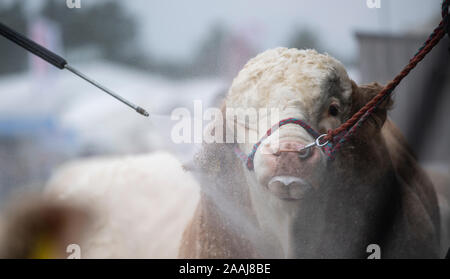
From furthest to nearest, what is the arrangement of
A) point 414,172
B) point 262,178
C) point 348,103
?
1. point 414,172
2. point 348,103
3. point 262,178

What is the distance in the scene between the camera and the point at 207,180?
0.94 metres

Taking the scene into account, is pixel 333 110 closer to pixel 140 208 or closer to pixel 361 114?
pixel 361 114

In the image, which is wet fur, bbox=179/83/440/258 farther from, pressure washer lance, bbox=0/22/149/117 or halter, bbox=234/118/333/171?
pressure washer lance, bbox=0/22/149/117

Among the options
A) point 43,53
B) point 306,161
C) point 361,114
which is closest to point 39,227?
point 43,53

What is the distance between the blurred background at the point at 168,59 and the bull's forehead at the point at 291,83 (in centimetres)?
7

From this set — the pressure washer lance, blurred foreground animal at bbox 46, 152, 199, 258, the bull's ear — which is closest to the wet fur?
the bull's ear

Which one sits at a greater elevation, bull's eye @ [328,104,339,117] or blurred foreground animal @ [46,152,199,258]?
bull's eye @ [328,104,339,117]

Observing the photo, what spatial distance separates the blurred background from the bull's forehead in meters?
0.07

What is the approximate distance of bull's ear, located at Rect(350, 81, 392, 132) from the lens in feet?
2.91

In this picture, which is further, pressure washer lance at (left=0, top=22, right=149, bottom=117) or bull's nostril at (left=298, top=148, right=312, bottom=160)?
pressure washer lance at (left=0, top=22, right=149, bottom=117)

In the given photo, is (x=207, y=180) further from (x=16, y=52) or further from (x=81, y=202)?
(x=16, y=52)

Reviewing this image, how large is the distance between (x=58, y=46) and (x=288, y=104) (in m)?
0.70

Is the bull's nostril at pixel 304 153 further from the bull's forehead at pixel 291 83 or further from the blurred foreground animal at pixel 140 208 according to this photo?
the blurred foreground animal at pixel 140 208

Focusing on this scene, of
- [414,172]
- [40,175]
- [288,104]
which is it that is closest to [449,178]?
[414,172]
